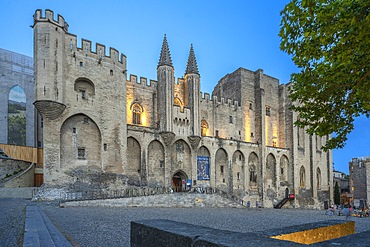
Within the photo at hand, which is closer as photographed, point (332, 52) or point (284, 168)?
point (332, 52)

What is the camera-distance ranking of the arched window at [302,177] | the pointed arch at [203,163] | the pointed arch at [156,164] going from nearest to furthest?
1. the pointed arch at [156,164]
2. the pointed arch at [203,163]
3. the arched window at [302,177]

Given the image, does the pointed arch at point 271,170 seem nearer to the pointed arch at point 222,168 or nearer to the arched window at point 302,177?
the arched window at point 302,177

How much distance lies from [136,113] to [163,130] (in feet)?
13.2

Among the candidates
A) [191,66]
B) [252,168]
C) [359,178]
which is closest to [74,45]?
[191,66]

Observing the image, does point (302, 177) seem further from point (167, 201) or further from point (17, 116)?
point (17, 116)

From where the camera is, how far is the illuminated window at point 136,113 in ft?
107

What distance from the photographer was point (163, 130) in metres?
31.7

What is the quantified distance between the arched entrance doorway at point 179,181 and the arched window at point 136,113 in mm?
7837

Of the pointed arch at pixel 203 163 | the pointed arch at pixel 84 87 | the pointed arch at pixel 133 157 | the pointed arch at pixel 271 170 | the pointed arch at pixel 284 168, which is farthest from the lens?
the pointed arch at pixel 284 168

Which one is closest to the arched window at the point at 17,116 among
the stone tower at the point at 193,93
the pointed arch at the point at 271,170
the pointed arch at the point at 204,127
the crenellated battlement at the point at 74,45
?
the crenellated battlement at the point at 74,45

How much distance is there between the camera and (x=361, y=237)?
3.25m

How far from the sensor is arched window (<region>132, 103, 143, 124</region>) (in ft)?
107

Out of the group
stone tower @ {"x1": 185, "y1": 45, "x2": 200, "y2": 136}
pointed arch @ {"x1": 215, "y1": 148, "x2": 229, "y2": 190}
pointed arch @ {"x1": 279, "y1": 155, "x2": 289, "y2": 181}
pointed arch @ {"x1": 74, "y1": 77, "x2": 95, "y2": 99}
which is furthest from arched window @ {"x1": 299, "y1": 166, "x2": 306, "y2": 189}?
pointed arch @ {"x1": 74, "y1": 77, "x2": 95, "y2": 99}

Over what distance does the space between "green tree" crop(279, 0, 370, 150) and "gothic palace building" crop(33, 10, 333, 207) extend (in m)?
21.1
